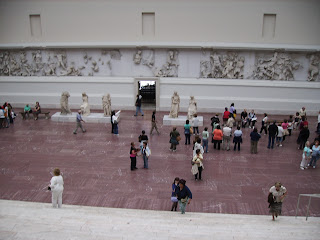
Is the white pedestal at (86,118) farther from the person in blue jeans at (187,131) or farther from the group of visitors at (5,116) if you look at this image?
the person in blue jeans at (187,131)

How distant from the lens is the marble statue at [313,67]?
19481 millimetres

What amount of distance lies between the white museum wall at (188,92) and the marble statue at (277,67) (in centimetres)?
41

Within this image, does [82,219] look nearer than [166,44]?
Yes

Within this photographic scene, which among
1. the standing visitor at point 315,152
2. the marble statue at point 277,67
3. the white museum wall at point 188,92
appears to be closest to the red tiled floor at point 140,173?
the standing visitor at point 315,152

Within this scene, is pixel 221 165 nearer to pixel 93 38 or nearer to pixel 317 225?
pixel 317 225

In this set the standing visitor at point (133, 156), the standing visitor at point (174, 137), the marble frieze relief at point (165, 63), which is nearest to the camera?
the standing visitor at point (133, 156)

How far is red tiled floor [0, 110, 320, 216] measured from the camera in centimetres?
901

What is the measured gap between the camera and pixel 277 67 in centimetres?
1978

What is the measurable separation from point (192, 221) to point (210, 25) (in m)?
15.4

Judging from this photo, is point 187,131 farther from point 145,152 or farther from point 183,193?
point 183,193

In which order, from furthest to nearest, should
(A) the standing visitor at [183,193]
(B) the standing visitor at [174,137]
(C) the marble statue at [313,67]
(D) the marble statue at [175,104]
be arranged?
(C) the marble statue at [313,67] < (D) the marble statue at [175,104] < (B) the standing visitor at [174,137] < (A) the standing visitor at [183,193]

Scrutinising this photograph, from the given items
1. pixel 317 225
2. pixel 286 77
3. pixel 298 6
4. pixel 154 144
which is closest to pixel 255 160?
pixel 154 144

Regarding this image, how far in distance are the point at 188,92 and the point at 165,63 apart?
244 cm

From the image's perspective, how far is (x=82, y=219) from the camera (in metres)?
6.86
